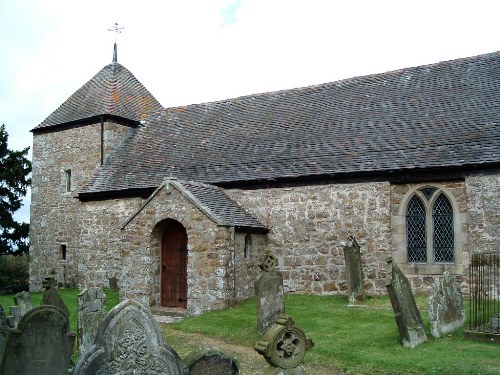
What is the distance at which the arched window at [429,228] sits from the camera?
15414 mm

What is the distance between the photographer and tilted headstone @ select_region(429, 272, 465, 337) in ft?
33.9

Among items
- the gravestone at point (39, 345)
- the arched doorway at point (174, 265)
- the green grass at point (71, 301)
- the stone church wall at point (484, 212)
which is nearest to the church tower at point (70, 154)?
the green grass at point (71, 301)

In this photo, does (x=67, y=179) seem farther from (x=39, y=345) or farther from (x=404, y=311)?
(x=404, y=311)

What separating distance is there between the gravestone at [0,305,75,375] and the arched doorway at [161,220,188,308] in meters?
8.96

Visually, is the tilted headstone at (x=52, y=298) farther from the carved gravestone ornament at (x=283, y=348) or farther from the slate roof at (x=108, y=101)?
the slate roof at (x=108, y=101)

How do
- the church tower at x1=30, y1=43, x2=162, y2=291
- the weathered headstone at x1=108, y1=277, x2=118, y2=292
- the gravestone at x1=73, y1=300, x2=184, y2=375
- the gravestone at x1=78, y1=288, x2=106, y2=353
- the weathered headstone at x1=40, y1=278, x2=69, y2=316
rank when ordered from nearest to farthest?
the gravestone at x1=73, y1=300, x2=184, y2=375 < the gravestone at x1=78, y1=288, x2=106, y2=353 < the weathered headstone at x1=40, y1=278, x2=69, y2=316 < the weathered headstone at x1=108, y1=277, x2=118, y2=292 < the church tower at x1=30, y1=43, x2=162, y2=291

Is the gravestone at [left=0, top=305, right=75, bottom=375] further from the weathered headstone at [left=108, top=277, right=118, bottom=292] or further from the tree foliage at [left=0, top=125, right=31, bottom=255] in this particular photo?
the tree foliage at [left=0, top=125, right=31, bottom=255]

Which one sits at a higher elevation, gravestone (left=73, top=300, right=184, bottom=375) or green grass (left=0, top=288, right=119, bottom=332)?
gravestone (left=73, top=300, right=184, bottom=375)

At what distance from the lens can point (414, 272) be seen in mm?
15531

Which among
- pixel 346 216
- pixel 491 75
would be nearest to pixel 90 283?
pixel 346 216

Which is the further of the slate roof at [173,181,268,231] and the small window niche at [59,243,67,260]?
the small window niche at [59,243,67,260]

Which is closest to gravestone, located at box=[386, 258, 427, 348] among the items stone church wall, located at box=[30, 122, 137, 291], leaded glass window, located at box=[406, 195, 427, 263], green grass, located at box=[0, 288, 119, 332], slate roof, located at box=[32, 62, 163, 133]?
leaded glass window, located at box=[406, 195, 427, 263]

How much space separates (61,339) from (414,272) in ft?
35.6

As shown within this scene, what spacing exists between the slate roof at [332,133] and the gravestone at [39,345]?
10587mm
